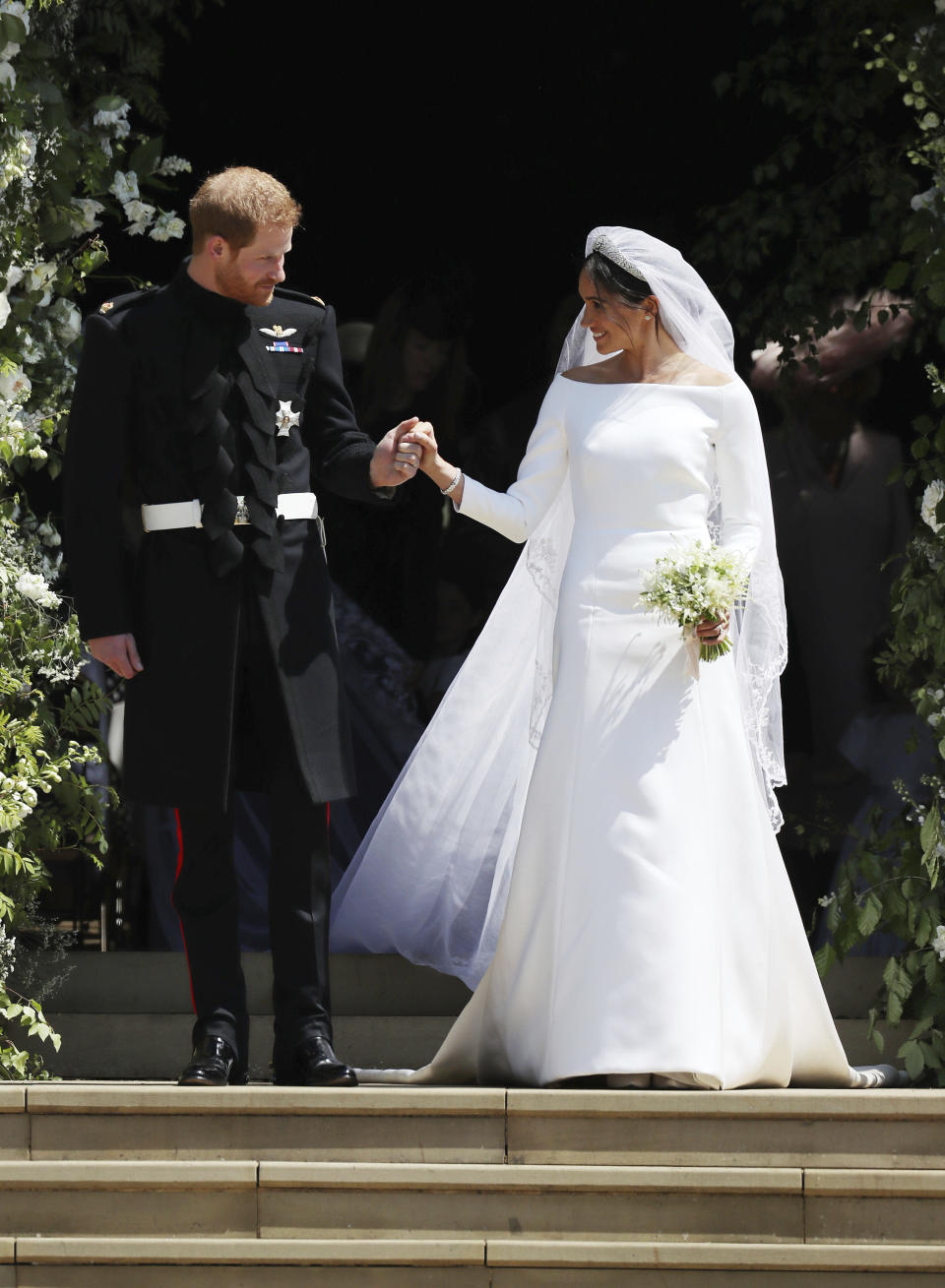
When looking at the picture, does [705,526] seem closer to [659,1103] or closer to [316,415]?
[316,415]

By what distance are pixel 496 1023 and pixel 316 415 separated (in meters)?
1.51

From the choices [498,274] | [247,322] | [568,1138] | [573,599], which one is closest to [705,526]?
[573,599]

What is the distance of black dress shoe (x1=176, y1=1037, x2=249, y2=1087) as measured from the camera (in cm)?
389

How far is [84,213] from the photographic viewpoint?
5.26 metres

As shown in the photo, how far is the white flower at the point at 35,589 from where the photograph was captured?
16.2ft

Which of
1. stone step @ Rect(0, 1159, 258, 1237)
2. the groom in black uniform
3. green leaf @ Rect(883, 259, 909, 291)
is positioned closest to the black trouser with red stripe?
the groom in black uniform

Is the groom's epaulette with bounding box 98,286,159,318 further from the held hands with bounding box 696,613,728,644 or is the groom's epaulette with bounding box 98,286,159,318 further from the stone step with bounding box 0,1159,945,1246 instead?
the stone step with bounding box 0,1159,945,1246

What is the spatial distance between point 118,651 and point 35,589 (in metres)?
1.06

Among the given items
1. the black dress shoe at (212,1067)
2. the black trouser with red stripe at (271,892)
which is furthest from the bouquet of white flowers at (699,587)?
the black dress shoe at (212,1067)

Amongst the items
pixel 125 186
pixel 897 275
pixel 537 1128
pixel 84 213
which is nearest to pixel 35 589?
pixel 84 213

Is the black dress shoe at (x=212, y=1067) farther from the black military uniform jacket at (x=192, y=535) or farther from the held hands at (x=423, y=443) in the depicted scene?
the held hands at (x=423, y=443)

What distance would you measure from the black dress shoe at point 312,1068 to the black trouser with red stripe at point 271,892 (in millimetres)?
26

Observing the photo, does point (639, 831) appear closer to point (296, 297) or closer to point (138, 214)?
point (296, 297)

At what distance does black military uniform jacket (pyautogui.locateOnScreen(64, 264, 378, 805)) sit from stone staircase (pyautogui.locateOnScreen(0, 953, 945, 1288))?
73 centimetres
